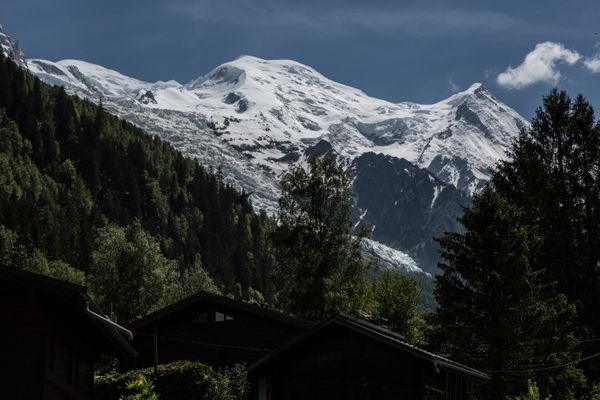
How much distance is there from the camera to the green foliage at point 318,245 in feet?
188

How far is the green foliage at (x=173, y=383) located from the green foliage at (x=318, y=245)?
73.7 feet

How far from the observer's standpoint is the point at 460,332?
4162cm

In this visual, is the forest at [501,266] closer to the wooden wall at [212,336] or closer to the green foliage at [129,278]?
the green foliage at [129,278]

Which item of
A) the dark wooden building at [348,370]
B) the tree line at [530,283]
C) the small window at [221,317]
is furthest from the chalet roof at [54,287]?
the small window at [221,317]

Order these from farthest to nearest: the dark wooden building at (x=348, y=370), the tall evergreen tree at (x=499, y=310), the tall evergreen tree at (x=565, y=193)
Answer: the tall evergreen tree at (x=565, y=193), the tall evergreen tree at (x=499, y=310), the dark wooden building at (x=348, y=370)

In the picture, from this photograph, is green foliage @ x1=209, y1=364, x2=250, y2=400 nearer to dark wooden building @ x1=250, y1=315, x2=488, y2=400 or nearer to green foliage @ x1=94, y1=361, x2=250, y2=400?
green foliage @ x1=94, y1=361, x2=250, y2=400

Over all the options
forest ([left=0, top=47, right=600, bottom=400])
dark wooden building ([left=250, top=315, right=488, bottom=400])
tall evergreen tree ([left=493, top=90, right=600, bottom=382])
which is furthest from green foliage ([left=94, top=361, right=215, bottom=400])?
tall evergreen tree ([left=493, top=90, right=600, bottom=382])

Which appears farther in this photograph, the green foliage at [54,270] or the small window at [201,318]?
the green foliage at [54,270]

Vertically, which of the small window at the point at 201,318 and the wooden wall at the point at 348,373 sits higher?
the small window at the point at 201,318

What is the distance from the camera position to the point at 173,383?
34.0 meters

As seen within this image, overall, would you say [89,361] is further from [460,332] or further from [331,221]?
[331,221]

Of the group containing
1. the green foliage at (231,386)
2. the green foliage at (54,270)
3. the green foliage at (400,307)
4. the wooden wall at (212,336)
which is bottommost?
the green foliage at (231,386)

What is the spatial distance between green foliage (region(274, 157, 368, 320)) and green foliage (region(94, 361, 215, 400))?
22.5m

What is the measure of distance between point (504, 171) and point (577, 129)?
214 inches
